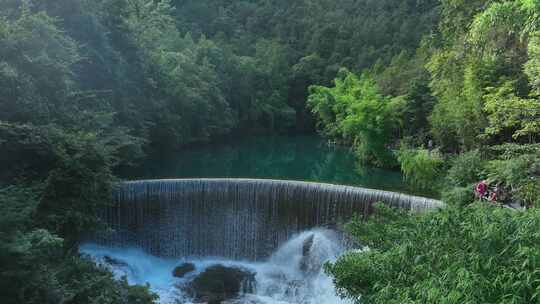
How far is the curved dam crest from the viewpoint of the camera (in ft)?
38.4

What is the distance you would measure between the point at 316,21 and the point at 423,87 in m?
21.3

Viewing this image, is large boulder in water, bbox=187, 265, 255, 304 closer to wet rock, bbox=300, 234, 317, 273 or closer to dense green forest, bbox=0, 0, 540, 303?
wet rock, bbox=300, 234, 317, 273

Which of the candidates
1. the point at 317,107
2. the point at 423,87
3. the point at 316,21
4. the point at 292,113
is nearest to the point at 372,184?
the point at 423,87

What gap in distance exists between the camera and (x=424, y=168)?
1470 cm

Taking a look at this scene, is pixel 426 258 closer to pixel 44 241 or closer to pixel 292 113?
pixel 44 241

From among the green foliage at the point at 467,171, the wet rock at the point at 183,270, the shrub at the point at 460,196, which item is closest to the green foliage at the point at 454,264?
the shrub at the point at 460,196

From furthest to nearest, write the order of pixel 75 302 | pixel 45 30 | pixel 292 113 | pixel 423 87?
pixel 292 113
pixel 423 87
pixel 45 30
pixel 75 302

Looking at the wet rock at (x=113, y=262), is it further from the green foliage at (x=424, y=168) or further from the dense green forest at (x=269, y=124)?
the green foliage at (x=424, y=168)

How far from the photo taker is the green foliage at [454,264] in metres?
3.40

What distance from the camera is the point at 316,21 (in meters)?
38.5

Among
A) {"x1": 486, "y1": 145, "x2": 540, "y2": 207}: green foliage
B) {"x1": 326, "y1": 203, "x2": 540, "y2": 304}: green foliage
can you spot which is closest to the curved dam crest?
{"x1": 486, "y1": 145, "x2": 540, "y2": 207}: green foliage

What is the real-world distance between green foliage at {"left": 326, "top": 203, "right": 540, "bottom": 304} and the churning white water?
17.6 feet

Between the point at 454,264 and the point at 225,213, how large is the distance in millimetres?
8970

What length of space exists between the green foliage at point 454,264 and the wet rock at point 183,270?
6.75 metres
